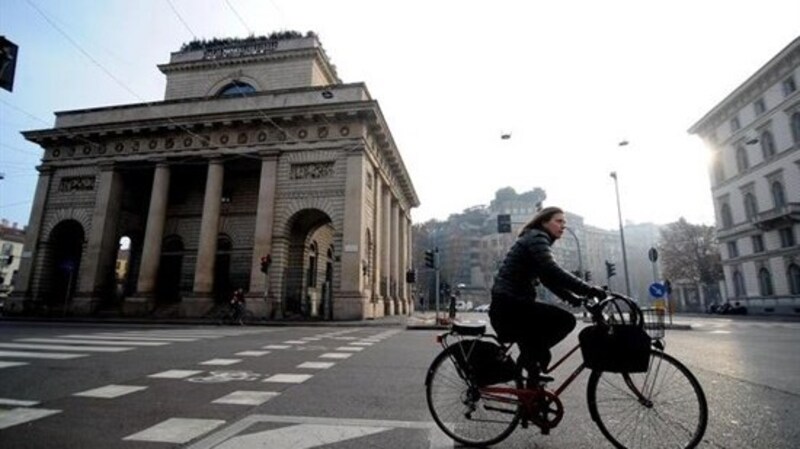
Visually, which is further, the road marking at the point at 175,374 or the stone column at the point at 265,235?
the stone column at the point at 265,235

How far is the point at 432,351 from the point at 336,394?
195 inches

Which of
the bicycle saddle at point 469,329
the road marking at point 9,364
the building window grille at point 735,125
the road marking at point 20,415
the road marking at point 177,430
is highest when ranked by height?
the building window grille at point 735,125

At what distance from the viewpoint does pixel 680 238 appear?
57.3m

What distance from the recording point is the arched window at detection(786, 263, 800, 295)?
34062 millimetres

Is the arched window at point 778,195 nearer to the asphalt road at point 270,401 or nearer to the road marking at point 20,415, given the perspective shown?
the asphalt road at point 270,401

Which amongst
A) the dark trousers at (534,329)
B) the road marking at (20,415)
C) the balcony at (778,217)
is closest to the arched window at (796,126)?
the balcony at (778,217)

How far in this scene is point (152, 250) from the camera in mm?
26453

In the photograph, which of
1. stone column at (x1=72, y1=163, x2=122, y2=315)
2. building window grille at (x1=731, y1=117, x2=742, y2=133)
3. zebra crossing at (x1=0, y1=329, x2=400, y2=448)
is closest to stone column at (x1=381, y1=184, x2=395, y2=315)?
stone column at (x1=72, y1=163, x2=122, y2=315)

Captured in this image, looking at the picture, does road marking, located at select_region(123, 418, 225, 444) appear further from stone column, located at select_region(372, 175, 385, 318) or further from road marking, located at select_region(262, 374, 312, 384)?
→ stone column, located at select_region(372, 175, 385, 318)

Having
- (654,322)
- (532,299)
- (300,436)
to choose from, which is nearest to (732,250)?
A: (654,322)

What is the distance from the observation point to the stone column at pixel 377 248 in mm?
27609

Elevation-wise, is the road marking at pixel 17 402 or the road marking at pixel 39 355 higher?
the road marking at pixel 39 355

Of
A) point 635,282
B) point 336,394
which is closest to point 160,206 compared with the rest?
point 336,394

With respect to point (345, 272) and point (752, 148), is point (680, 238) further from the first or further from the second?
point (345, 272)
